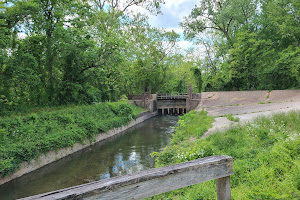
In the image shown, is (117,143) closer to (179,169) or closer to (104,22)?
(179,169)

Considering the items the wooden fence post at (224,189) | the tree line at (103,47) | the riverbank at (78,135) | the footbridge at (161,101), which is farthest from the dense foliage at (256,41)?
the wooden fence post at (224,189)

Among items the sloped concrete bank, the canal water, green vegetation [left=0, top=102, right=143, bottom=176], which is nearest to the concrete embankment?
the canal water

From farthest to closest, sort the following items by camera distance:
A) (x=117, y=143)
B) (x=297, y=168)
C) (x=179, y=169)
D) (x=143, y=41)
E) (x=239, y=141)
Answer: (x=143, y=41)
(x=117, y=143)
(x=239, y=141)
(x=297, y=168)
(x=179, y=169)

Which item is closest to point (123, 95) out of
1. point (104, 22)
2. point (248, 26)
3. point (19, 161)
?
point (104, 22)

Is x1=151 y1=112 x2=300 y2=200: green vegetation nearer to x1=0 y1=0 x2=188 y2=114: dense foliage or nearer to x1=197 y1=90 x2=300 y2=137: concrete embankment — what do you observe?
x1=197 y1=90 x2=300 y2=137: concrete embankment

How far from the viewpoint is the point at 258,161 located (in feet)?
16.3

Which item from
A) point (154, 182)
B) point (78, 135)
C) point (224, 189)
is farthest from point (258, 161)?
point (78, 135)

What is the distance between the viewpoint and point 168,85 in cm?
4862

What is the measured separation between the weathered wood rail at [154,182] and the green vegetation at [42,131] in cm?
1012

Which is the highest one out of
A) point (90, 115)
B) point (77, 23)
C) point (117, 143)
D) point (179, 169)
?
point (77, 23)

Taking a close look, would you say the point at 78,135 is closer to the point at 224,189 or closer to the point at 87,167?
the point at 87,167

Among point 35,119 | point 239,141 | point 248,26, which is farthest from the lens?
point 248,26

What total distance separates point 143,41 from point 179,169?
38793mm

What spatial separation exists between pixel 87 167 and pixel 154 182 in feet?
34.9
